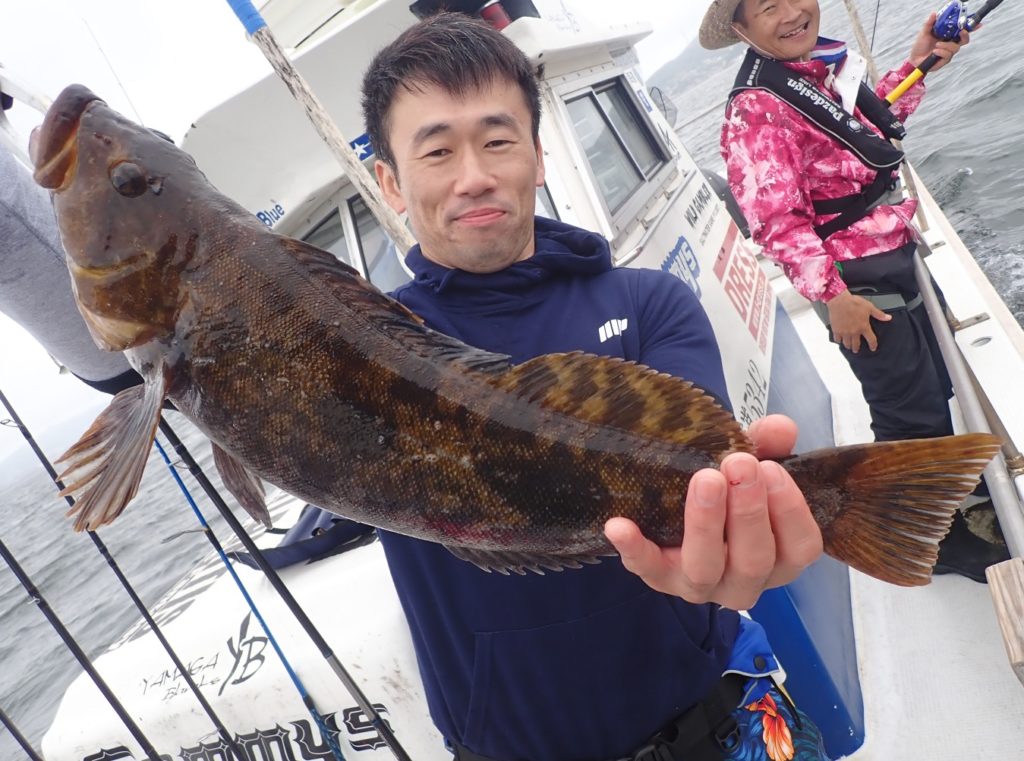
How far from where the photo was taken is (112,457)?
62.0 inches

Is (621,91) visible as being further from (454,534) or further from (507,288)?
(454,534)

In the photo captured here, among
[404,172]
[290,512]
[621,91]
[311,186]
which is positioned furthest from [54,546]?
[404,172]

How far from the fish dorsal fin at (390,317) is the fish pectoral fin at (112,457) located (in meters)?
0.48

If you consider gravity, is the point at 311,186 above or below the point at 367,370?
above

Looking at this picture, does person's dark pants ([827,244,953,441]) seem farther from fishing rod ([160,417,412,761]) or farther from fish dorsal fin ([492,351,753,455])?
fishing rod ([160,417,412,761])

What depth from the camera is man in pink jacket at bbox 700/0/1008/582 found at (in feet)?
12.4

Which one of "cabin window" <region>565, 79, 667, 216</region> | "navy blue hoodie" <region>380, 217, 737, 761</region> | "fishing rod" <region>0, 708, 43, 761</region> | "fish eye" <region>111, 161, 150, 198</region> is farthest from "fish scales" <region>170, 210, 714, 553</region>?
"cabin window" <region>565, 79, 667, 216</region>

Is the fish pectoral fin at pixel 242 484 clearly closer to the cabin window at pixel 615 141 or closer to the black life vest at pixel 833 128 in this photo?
the cabin window at pixel 615 141

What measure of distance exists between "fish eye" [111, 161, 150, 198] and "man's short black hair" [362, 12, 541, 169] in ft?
2.70

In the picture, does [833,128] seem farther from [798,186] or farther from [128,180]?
[128,180]

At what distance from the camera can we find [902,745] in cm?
330

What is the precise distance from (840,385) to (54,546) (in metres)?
22.5

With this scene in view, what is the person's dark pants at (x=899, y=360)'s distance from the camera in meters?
3.99

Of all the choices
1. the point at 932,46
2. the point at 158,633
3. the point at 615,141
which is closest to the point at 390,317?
the point at 158,633
